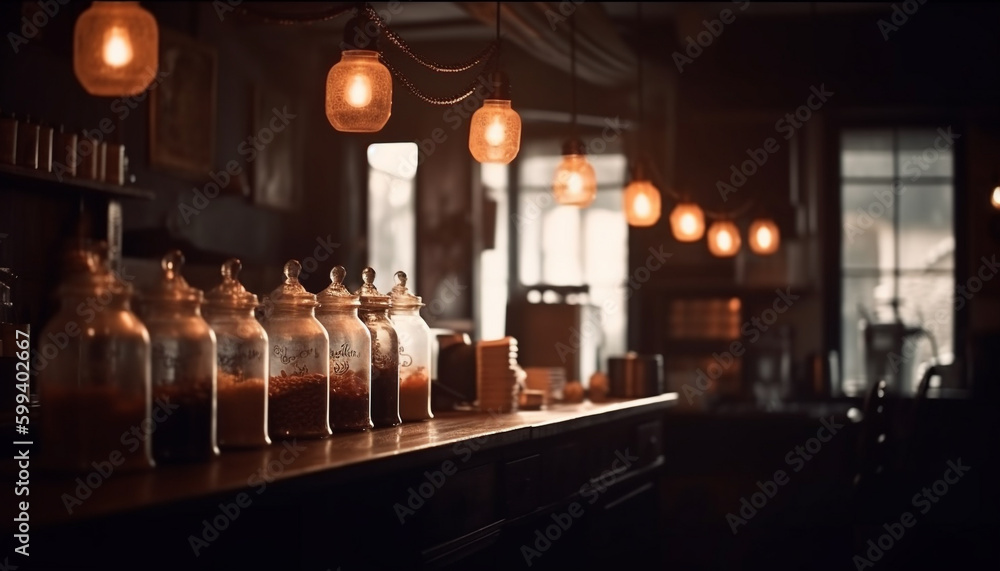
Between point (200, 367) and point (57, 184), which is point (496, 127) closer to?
point (200, 367)

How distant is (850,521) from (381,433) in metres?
3.05

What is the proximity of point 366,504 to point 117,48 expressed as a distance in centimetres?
100

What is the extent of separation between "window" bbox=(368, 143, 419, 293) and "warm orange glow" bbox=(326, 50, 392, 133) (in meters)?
5.32

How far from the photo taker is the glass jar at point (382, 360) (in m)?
2.64

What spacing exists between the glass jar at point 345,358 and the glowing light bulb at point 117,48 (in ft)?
2.03

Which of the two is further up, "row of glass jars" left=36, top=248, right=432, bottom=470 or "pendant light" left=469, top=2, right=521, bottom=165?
"pendant light" left=469, top=2, right=521, bottom=165

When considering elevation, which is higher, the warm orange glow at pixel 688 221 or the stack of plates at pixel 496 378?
the warm orange glow at pixel 688 221

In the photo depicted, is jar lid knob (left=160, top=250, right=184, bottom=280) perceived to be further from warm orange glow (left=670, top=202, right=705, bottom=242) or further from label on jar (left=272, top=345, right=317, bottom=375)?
warm orange glow (left=670, top=202, right=705, bottom=242)

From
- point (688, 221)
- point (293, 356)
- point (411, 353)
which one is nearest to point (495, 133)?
point (411, 353)

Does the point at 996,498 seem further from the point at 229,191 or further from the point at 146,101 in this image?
the point at 146,101

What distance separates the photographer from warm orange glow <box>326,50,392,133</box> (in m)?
2.97

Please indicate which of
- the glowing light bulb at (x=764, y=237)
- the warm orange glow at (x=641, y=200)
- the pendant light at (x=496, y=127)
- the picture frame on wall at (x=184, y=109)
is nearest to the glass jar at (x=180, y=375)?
the pendant light at (x=496, y=127)

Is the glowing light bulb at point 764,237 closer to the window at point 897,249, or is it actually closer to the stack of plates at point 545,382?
the window at point 897,249

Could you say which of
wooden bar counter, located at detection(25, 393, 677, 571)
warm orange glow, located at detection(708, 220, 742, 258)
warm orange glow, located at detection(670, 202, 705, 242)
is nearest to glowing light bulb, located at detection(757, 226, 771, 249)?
warm orange glow, located at detection(708, 220, 742, 258)
